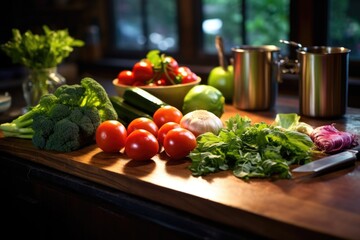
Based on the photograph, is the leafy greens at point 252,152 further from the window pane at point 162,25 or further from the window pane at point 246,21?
the window pane at point 162,25

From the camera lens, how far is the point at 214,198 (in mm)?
1061

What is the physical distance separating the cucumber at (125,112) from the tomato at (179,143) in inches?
12.5

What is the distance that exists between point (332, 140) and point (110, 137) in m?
0.57

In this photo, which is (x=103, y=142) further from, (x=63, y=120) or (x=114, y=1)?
(x=114, y=1)

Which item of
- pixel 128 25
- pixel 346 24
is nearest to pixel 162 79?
pixel 346 24

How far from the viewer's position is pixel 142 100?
5.36ft

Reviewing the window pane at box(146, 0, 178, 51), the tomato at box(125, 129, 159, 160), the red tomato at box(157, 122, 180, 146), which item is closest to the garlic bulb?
the red tomato at box(157, 122, 180, 146)

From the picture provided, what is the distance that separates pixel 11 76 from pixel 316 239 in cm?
301

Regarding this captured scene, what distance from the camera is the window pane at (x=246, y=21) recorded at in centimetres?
277

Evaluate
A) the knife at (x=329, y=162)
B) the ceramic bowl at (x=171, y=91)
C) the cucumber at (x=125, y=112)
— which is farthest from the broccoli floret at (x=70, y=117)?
the knife at (x=329, y=162)

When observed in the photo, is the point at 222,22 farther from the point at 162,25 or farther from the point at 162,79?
the point at 162,79

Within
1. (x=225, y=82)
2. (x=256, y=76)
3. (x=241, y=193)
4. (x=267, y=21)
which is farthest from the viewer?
(x=267, y=21)

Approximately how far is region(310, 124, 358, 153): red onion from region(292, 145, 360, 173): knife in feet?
0.17

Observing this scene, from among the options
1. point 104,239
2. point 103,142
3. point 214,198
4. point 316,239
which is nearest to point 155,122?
point 103,142
